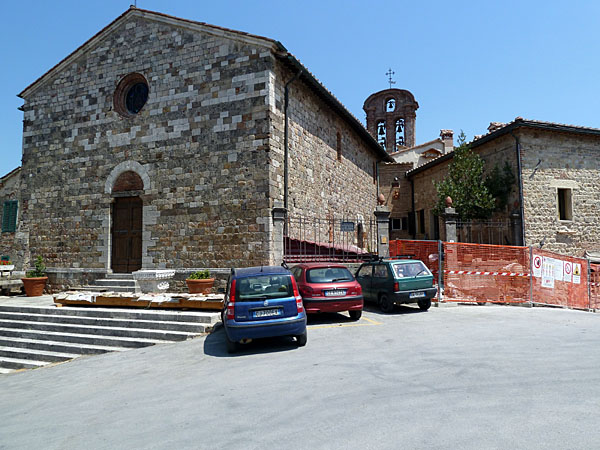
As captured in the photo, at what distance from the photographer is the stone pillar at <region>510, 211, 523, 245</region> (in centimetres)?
1612

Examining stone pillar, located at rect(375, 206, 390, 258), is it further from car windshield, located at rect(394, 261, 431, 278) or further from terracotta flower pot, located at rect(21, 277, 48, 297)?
terracotta flower pot, located at rect(21, 277, 48, 297)

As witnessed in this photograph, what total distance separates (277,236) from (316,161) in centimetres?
457

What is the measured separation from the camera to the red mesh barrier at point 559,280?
12125 mm

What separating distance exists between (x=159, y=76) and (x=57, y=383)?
10.4m

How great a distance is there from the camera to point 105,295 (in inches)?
429

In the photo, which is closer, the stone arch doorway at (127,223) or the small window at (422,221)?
the stone arch doorway at (127,223)

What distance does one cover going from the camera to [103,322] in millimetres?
9984

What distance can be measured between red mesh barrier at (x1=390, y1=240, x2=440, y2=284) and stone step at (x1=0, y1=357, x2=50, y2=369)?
31.5 ft

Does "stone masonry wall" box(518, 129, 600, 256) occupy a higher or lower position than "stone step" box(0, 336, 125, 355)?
higher

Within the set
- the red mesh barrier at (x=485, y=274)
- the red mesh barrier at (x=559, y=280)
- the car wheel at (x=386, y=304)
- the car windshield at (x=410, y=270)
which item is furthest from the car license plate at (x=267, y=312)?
the red mesh barrier at (x=559, y=280)

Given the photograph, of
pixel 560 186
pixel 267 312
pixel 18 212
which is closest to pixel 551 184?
pixel 560 186

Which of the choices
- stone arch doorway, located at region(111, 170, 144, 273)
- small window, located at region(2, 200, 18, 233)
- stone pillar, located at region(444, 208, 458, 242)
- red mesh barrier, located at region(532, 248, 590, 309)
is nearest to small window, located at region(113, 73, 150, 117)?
stone arch doorway, located at region(111, 170, 144, 273)

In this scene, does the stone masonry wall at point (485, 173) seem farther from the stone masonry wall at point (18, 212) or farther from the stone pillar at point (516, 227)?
the stone masonry wall at point (18, 212)

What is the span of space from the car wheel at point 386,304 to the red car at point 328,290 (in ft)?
4.04
